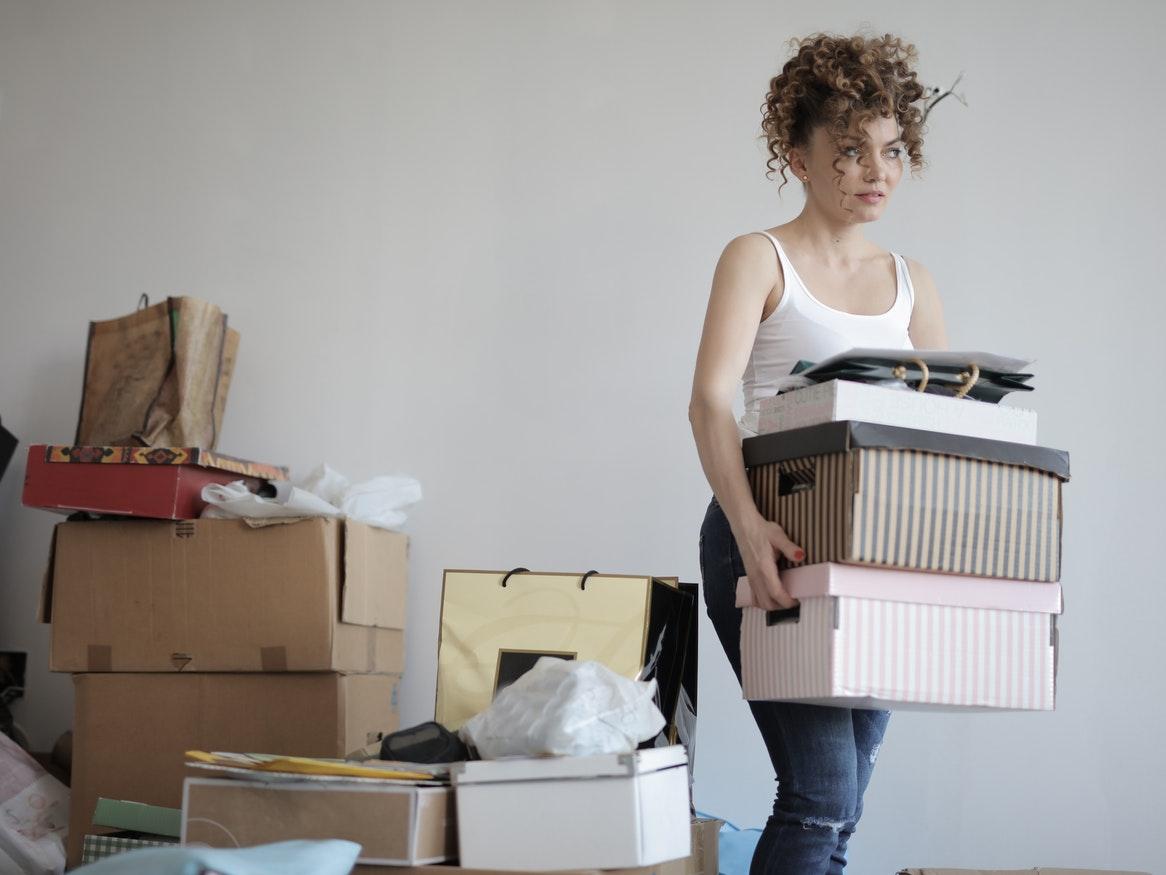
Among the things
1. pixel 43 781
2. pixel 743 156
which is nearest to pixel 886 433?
pixel 743 156

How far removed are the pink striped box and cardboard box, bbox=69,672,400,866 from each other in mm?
1032

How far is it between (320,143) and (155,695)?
1.23 m

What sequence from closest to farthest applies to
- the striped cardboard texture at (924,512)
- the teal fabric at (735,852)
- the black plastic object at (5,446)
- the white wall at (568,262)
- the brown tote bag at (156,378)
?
the striped cardboard texture at (924,512) → the teal fabric at (735,852) → the white wall at (568,262) → the brown tote bag at (156,378) → the black plastic object at (5,446)

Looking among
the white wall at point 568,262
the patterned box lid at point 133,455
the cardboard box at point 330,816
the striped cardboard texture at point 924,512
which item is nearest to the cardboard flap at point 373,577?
the white wall at point 568,262

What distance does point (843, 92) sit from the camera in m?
1.42

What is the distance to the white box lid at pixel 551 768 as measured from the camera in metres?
1.24

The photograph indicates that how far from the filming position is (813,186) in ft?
4.88

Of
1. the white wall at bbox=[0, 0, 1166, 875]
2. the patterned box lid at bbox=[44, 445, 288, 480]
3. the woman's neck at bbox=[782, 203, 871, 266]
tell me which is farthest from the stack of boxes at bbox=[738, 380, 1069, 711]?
the patterned box lid at bbox=[44, 445, 288, 480]

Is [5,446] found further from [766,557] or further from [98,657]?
[766,557]

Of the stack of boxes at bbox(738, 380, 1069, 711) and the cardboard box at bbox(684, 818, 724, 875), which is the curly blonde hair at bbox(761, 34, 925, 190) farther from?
the cardboard box at bbox(684, 818, 724, 875)

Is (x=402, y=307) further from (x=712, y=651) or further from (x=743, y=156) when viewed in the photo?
(x=712, y=651)

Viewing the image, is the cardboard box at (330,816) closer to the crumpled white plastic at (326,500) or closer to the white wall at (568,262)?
the crumpled white plastic at (326,500)

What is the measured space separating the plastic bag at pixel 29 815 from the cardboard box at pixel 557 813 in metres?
1.18

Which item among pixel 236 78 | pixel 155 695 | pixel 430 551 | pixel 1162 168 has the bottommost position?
pixel 155 695
